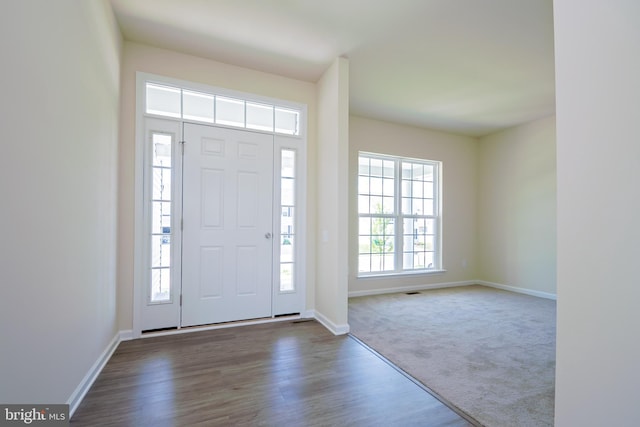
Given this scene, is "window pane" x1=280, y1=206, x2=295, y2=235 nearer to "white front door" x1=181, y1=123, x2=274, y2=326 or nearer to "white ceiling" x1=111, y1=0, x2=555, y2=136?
"white front door" x1=181, y1=123, x2=274, y2=326

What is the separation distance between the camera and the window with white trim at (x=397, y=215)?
4844 mm

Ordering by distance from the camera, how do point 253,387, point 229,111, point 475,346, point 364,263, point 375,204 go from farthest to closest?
1. point 375,204
2. point 364,263
3. point 229,111
4. point 475,346
5. point 253,387

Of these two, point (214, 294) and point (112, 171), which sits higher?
point (112, 171)

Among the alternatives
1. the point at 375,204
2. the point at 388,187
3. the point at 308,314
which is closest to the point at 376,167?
the point at 388,187

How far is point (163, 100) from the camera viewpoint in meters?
2.97

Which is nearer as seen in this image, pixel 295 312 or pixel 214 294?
pixel 214 294

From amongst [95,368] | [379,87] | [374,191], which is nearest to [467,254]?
[374,191]

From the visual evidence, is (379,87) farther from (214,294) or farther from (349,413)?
(349,413)

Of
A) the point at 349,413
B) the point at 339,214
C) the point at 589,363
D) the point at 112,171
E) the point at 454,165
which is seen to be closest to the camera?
the point at 589,363

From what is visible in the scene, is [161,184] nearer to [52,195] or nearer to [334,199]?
[52,195]

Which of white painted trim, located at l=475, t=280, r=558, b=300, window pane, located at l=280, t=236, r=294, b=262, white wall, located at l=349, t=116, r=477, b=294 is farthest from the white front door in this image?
white painted trim, located at l=475, t=280, r=558, b=300

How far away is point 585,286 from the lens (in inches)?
42.6

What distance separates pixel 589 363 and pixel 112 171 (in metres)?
3.34

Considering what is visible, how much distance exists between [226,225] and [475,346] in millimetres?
2823
